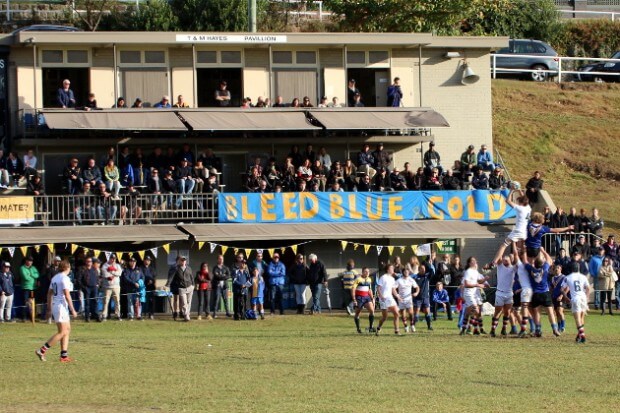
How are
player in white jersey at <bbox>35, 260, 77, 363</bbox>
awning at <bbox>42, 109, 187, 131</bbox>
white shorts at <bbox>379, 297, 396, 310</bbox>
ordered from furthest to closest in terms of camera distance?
awning at <bbox>42, 109, 187, 131</bbox>
white shorts at <bbox>379, 297, 396, 310</bbox>
player in white jersey at <bbox>35, 260, 77, 363</bbox>

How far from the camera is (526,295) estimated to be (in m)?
28.7

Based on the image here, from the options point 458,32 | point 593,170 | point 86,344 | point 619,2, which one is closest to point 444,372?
point 86,344

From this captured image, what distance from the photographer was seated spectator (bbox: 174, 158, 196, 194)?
129ft

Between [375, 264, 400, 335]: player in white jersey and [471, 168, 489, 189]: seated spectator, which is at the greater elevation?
[471, 168, 489, 189]: seated spectator

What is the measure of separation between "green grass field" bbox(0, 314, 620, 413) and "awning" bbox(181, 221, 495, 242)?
6.50 metres

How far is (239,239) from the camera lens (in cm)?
3806

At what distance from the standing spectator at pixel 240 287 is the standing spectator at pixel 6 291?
6.26 m

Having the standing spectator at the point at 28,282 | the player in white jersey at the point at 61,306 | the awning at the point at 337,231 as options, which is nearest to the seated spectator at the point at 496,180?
the awning at the point at 337,231

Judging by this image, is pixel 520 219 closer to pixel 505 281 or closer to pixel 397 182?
pixel 505 281

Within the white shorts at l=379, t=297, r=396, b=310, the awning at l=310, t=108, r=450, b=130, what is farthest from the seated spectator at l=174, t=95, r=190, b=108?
the white shorts at l=379, t=297, r=396, b=310

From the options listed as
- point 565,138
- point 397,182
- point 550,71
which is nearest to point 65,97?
point 397,182

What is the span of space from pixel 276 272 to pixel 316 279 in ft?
4.10

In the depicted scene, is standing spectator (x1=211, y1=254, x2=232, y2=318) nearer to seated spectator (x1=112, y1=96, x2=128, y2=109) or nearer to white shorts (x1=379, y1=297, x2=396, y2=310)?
seated spectator (x1=112, y1=96, x2=128, y2=109)

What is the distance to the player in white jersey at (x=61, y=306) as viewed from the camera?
940 inches
